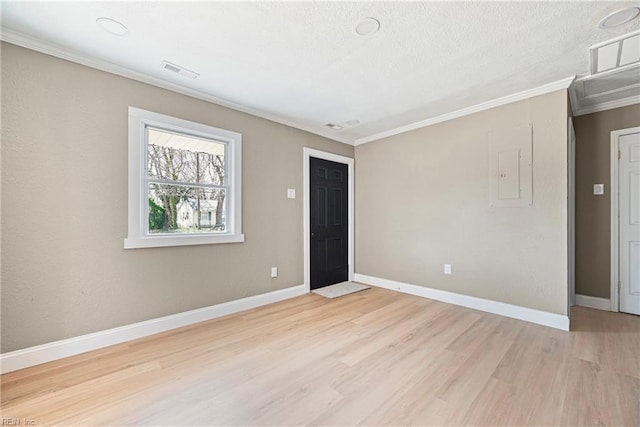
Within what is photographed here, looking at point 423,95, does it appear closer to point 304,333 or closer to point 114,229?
point 304,333

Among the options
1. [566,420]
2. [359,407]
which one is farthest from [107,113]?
[566,420]

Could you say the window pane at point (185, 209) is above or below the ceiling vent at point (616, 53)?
below

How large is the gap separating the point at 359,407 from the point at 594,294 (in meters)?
3.61

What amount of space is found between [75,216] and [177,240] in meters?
0.81

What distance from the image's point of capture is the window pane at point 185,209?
2650 millimetres

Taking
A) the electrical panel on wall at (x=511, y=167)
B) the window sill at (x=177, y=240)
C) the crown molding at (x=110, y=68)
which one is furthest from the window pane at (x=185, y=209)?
the electrical panel on wall at (x=511, y=167)

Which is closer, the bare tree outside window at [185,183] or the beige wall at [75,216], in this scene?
the beige wall at [75,216]

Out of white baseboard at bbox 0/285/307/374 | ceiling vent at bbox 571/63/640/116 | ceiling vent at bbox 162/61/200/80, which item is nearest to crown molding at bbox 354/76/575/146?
ceiling vent at bbox 571/63/640/116

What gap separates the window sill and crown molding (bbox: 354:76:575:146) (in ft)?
9.22

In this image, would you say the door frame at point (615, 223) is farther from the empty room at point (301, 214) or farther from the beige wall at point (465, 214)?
the beige wall at point (465, 214)

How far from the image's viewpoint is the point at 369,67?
2.39 m

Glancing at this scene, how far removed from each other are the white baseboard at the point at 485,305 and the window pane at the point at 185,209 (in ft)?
8.98

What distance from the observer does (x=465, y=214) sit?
133 inches

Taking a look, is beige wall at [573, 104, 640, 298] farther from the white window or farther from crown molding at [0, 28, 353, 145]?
the white window
